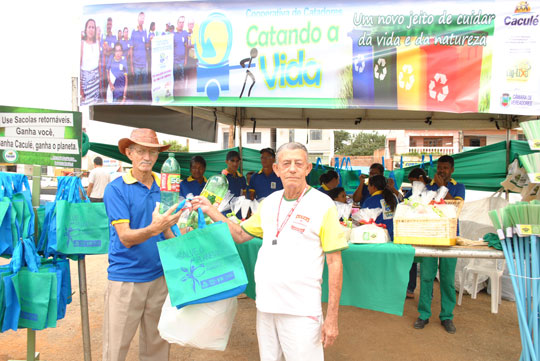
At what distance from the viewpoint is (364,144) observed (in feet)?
157

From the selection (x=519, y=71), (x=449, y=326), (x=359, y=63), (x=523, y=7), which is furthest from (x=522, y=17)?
(x=449, y=326)

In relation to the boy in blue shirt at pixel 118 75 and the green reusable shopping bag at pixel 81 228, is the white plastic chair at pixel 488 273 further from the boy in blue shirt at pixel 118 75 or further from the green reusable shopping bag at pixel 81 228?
the boy in blue shirt at pixel 118 75

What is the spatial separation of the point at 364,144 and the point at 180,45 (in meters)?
47.6

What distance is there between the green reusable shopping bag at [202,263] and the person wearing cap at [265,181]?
121 inches

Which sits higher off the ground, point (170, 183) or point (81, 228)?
point (170, 183)

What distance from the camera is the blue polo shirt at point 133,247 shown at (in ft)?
7.23

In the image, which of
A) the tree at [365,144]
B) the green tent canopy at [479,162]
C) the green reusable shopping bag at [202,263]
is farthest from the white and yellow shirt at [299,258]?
the tree at [365,144]

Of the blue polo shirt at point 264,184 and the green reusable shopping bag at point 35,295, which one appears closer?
the green reusable shopping bag at point 35,295

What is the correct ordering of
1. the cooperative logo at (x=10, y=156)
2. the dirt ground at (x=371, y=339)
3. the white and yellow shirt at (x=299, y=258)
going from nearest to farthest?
the white and yellow shirt at (x=299, y=258), the cooperative logo at (x=10, y=156), the dirt ground at (x=371, y=339)

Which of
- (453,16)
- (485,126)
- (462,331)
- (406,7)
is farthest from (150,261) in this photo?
(485,126)

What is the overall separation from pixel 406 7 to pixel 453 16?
0.33 meters

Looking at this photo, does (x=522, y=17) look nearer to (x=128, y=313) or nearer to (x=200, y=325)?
(x=200, y=325)

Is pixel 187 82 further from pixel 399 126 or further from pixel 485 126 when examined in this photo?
pixel 485 126

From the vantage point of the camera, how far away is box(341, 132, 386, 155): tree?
46.1m
